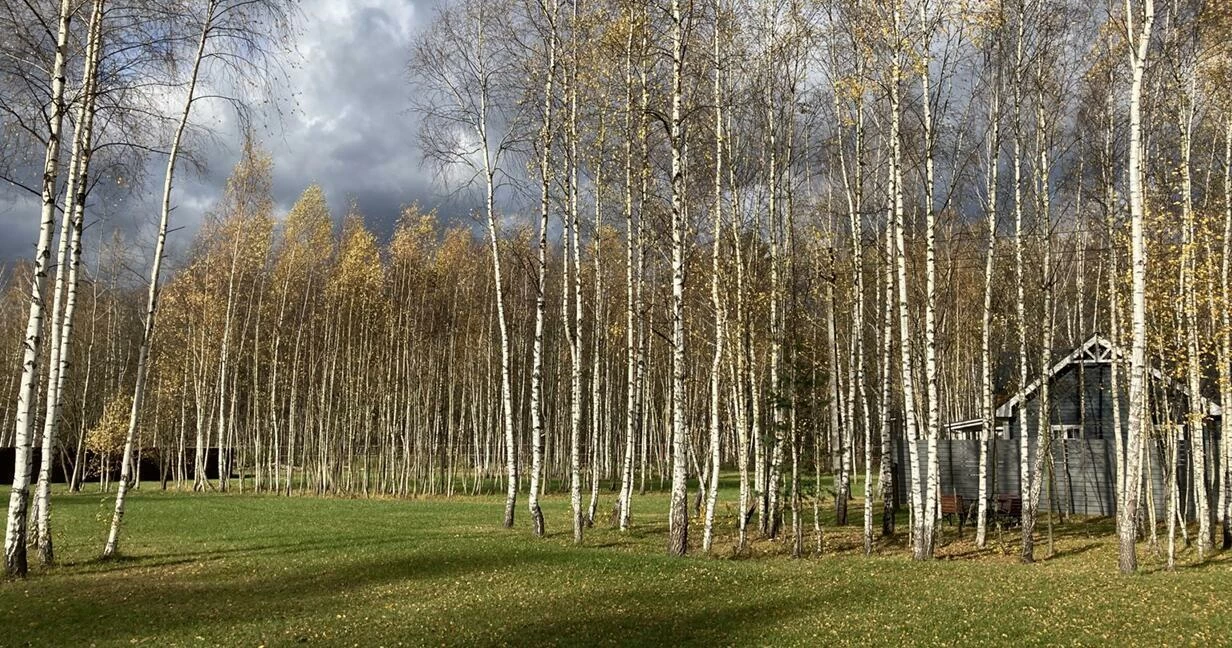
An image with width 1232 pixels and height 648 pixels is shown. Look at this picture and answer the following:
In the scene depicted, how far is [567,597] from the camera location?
8680 millimetres

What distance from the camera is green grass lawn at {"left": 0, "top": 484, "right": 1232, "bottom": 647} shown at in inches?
277

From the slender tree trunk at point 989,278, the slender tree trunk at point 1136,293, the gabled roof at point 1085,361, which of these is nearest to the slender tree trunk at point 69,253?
the slender tree trunk at point 1136,293

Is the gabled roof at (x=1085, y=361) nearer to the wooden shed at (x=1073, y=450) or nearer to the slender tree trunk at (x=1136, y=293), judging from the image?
the wooden shed at (x=1073, y=450)

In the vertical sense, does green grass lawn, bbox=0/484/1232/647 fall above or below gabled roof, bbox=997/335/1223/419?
below

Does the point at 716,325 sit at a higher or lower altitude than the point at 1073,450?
higher

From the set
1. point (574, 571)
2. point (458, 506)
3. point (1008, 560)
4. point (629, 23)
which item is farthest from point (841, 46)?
point (458, 506)

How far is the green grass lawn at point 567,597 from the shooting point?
703cm

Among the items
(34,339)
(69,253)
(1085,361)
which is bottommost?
(34,339)

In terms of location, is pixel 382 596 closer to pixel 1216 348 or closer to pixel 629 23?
pixel 629 23

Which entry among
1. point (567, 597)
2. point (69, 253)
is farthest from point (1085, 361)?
point (69, 253)

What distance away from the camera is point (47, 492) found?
10.7 metres

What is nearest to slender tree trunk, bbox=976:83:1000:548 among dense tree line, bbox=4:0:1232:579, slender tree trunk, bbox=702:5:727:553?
dense tree line, bbox=4:0:1232:579

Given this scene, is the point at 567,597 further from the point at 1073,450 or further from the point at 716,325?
the point at 1073,450

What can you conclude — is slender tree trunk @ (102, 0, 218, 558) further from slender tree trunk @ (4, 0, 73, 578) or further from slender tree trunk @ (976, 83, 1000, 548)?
slender tree trunk @ (976, 83, 1000, 548)
